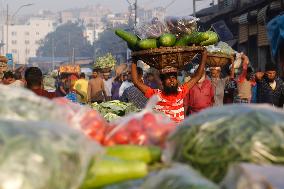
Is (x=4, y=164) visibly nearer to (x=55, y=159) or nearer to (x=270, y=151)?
(x=55, y=159)

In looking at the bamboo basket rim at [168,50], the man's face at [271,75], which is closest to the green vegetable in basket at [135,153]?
the bamboo basket rim at [168,50]

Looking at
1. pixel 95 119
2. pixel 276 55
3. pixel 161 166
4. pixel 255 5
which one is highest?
pixel 255 5

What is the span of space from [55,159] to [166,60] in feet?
15.7

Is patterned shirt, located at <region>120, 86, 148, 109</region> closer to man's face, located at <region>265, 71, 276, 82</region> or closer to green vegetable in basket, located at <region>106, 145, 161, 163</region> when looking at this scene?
man's face, located at <region>265, 71, 276, 82</region>

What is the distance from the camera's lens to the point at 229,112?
2316mm

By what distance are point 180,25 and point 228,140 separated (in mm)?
5005

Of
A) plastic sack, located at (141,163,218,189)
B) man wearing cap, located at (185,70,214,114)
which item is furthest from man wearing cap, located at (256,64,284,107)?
plastic sack, located at (141,163,218,189)

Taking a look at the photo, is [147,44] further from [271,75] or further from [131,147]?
[271,75]

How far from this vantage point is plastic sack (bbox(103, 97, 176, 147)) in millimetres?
2559

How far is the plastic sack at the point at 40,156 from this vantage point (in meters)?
1.79

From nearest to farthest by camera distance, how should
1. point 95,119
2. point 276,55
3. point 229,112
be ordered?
1. point 229,112
2. point 95,119
3. point 276,55

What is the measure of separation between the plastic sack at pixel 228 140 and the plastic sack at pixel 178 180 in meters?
0.13

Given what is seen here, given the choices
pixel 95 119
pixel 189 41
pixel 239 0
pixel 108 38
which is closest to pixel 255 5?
pixel 239 0

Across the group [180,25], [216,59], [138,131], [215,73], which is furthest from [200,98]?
[138,131]
